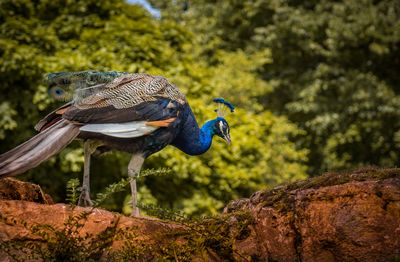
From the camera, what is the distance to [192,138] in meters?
4.44

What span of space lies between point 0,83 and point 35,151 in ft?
16.8

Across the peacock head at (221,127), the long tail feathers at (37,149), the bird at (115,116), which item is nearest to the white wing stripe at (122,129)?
the bird at (115,116)

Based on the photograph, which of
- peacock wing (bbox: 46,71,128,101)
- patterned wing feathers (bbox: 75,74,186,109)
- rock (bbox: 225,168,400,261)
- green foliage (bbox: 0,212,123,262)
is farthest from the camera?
peacock wing (bbox: 46,71,128,101)

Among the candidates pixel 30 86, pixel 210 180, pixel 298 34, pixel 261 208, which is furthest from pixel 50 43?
pixel 298 34

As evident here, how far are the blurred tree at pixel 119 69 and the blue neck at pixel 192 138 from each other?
7.74ft

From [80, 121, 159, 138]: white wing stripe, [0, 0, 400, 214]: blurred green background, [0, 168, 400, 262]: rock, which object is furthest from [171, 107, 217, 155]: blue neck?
[0, 168, 400, 262]: rock

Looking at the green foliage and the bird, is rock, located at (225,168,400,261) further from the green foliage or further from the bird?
the bird

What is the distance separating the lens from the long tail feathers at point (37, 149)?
3.20 m

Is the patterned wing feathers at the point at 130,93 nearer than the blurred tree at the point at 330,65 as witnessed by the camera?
Yes

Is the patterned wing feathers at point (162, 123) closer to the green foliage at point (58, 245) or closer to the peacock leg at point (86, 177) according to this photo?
the peacock leg at point (86, 177)

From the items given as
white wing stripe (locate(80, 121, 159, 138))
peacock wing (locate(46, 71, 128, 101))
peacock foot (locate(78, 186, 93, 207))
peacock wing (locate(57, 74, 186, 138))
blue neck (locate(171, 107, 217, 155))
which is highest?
peacock wing (locate(46, 71, 128, 101))

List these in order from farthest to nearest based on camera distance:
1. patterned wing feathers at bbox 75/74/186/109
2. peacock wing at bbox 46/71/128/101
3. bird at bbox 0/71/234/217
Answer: peacock wing at bbox 46/71/128/101 → patterned wing feathers at bbox 75/74/186/109 → bird at bbox 0/71/234/217

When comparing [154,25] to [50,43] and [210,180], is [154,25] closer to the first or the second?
[50,43]

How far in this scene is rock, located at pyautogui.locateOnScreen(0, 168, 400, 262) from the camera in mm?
2816
